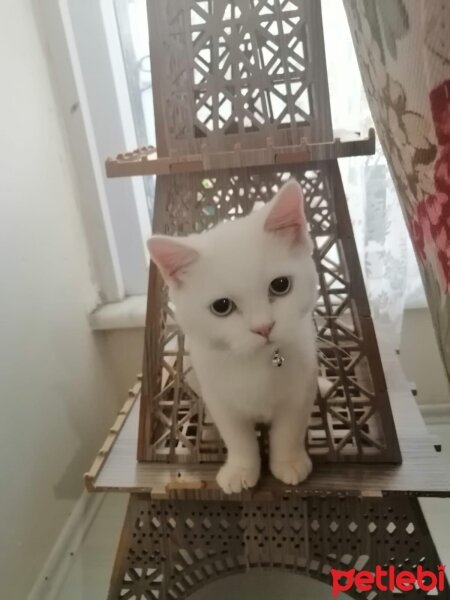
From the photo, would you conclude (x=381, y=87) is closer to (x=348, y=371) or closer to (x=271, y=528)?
(x=348, y=371)

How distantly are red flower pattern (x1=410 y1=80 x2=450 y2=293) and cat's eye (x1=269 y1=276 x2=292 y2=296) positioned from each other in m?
0.13

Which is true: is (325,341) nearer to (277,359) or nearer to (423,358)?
(277,359)

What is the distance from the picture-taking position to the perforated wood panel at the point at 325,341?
2.21ft

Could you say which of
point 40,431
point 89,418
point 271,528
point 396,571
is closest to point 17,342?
point 40,431

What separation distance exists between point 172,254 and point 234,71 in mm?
258

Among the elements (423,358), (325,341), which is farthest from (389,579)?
(423,358)

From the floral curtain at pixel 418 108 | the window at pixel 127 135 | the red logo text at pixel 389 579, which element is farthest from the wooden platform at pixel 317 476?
the window at pixel 127 135

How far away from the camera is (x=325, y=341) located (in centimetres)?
76

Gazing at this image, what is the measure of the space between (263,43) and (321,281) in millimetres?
288

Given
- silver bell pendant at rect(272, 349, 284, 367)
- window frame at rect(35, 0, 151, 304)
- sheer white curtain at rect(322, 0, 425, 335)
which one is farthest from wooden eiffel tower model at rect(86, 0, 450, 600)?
window frame at rect(35, 0, 151, 304)

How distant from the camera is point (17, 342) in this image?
860 millimetres

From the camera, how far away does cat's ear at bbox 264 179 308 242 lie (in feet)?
1.78

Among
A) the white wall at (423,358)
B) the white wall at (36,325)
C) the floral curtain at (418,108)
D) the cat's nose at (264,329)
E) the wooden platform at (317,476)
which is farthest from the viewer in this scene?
the white wall at (423,358)

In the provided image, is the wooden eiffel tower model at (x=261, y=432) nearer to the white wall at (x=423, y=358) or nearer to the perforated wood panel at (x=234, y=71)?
the perforated wood panel at (x=234, y=71)
